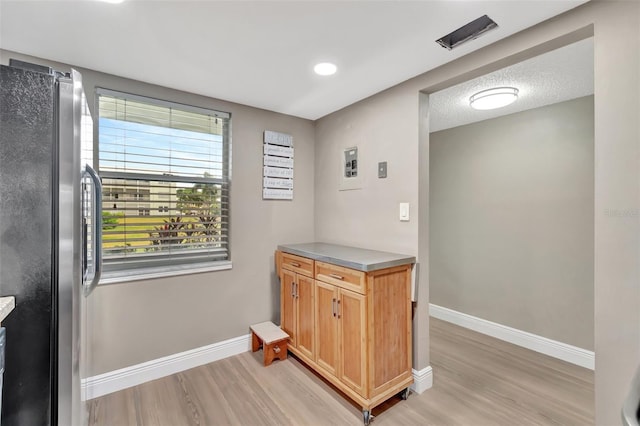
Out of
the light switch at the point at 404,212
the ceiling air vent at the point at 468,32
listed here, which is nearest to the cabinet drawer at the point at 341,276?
the light switch at the point at 404,212

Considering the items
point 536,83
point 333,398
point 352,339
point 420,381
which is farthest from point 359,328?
point 536,83

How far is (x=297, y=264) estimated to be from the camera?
2469mm

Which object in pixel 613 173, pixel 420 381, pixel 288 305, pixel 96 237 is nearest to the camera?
pixel 613 173

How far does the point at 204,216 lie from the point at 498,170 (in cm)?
284

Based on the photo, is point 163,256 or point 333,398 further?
point 163,256

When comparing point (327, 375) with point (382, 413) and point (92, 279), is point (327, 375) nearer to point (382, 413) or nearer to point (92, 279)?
point (382, 413)

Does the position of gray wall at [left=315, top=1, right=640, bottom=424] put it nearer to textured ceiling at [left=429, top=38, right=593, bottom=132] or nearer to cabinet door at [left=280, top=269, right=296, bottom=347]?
textured ceiling at [left=429, top=38, right=593, bottom=132]

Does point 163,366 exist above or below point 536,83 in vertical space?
below

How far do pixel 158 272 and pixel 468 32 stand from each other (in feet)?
8.44

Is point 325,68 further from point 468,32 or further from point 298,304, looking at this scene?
point 298,304

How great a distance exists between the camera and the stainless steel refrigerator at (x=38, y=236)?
3.17ft

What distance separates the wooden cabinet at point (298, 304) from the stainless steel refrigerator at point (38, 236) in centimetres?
150

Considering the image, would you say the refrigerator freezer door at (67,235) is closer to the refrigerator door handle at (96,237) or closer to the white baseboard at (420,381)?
the refrigerator door handle at (96,237)

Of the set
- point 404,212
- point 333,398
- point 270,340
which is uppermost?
point 404,212
